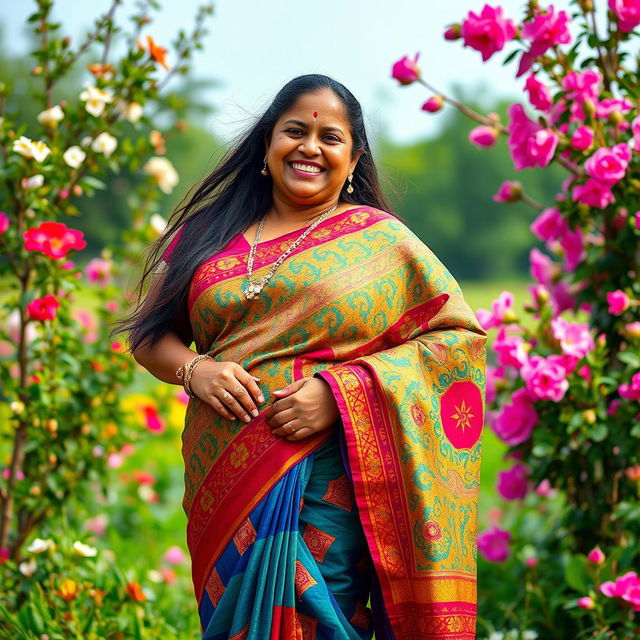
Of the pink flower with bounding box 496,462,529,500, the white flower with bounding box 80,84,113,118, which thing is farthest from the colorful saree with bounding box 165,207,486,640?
the white flower with bounding box 80,84,113,118

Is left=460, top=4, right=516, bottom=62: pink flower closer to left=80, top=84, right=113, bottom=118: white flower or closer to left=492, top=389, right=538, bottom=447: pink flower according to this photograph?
left=492, top=389, right=538, bottom=447: pink flower

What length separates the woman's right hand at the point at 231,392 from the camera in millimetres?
2480

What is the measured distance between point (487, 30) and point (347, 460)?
1812 millimetres

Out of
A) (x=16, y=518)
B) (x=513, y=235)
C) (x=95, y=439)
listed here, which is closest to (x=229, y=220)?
(x=95, y=439)

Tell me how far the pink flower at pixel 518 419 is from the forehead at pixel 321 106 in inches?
61.4

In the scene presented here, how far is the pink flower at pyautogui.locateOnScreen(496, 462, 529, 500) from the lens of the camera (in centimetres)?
414

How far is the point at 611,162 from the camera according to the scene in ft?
Result: 11.3

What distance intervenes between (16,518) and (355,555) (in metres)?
2.45

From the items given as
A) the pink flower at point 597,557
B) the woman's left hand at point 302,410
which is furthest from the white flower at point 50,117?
the pink flower at point 597,557

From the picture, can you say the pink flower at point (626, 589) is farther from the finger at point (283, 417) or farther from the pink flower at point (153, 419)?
the pink flower at point (153, 419)

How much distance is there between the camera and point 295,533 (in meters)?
2.39

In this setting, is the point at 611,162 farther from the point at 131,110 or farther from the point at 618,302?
the point at 131,110

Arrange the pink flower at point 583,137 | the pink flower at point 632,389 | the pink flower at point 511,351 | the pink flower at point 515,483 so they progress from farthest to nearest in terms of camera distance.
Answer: the pink flower at point 515,483 < the pink flower at point 511,351 < the pink flower at point 583,137 < the pink flower at point 632,389

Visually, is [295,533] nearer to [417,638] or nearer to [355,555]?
[355,555]
